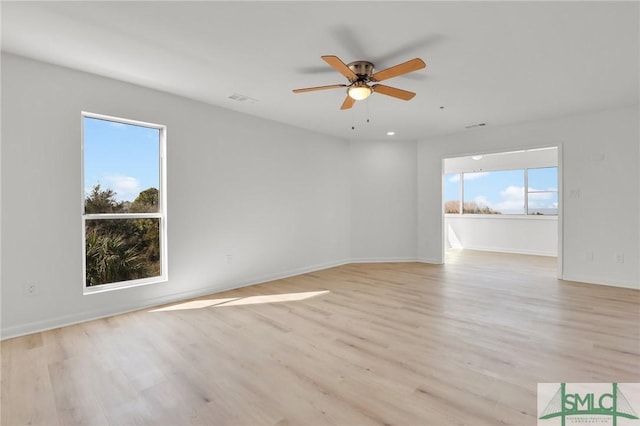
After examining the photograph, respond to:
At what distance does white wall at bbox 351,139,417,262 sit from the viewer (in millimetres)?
6773

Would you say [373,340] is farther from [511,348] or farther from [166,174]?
[166,174]

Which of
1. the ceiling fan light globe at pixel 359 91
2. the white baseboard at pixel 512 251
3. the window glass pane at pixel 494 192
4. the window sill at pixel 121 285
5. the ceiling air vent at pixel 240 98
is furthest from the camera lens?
the window glass pane at pixel 494 192

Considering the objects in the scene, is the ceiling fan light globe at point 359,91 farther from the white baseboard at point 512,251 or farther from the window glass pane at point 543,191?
the white baseboard at point 512,251

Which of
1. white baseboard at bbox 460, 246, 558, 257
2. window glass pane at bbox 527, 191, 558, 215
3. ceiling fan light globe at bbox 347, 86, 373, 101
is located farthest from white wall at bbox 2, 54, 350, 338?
window glass pane at bbox 527, 191, 558, 215

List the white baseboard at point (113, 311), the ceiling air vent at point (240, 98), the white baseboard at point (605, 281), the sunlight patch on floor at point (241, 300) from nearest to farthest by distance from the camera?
the white baseboard at point (113, 311), the sunlight patch on floor at point (241, 300), the ceiling air vent at point (240, 98), the white baseboard at point (605, 281)

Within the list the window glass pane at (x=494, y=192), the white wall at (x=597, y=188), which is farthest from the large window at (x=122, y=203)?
the window glass pane at (x=494, y=192)

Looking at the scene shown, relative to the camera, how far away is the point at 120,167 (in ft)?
12.1

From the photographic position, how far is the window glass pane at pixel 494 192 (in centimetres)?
820

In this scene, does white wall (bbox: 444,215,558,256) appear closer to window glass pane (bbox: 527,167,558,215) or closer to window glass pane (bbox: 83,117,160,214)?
window glass pane (bbox: 527,167,558,215)

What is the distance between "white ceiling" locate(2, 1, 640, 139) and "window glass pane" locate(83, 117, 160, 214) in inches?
23.8

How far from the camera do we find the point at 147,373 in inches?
89.2

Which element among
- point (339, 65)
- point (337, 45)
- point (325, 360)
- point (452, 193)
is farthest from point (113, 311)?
point (452, 193)

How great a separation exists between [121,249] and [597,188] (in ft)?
21.7

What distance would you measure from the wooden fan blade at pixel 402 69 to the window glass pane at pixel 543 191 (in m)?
6.89
